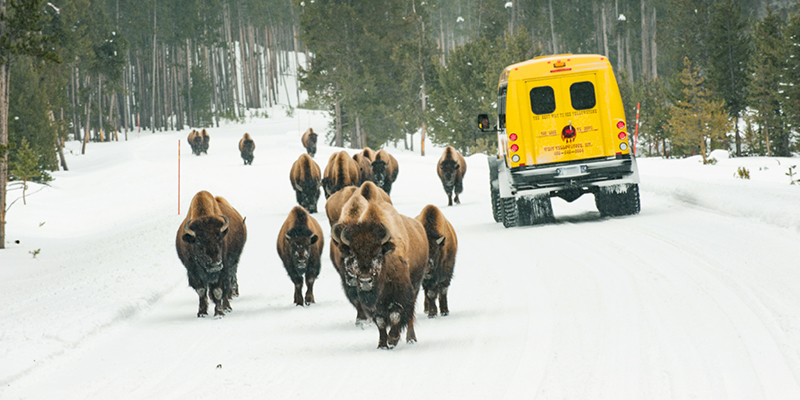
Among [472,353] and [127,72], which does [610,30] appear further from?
[472,353]

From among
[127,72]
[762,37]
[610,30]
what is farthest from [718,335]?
[127,72]

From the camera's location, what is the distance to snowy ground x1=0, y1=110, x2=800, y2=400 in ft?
17.8

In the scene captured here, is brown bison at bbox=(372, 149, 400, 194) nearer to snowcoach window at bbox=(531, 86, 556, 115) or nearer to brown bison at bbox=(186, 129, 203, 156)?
snowcoach window at bbox=(531, 86, 556, 115)

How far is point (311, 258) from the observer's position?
946 centimetres

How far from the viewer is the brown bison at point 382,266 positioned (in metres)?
A: 6.02

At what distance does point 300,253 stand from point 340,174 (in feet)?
30.6

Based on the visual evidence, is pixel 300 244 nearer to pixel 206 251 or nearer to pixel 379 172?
pixel 206 251

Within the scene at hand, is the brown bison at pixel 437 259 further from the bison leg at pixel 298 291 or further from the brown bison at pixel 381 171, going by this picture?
the brown bison at pixel 381 171

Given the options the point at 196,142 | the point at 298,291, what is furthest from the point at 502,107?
the point at 196,142

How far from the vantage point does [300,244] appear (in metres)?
9.27

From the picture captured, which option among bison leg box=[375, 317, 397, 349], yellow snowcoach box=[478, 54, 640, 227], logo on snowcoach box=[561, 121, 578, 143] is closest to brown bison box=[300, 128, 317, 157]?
yellow snowcoach box=[478, 54, 640, 227]

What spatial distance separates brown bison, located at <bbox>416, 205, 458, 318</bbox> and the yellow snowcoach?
249 inches

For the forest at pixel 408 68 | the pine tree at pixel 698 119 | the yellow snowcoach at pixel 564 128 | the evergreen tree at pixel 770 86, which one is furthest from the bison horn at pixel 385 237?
the pine tree at pixel 698 119

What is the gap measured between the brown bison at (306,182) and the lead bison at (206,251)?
34.1 feet
